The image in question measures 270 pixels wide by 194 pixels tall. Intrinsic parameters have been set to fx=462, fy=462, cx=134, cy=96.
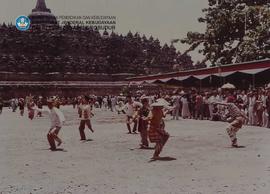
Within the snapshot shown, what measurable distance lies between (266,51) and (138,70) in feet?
162

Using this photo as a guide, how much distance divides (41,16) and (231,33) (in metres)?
54.5

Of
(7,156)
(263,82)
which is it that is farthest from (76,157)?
(263,82)

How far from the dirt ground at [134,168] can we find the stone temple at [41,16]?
7121 cm

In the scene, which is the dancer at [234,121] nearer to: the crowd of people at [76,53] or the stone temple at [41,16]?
the crowd of people at [76,53]

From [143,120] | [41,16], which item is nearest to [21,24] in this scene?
[143,120]

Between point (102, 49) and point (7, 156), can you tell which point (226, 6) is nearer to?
point (7, 156)

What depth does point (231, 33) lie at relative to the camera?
3391 cm

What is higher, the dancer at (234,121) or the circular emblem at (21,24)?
the circular emblem at (21,24)

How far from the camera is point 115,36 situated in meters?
82.6

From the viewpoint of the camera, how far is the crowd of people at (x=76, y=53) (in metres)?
71.8

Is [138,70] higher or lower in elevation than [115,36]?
lower

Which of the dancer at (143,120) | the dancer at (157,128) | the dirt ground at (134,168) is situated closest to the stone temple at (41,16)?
the dirt ground at (134,168)

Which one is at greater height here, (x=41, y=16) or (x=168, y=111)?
(x=41, y=16)

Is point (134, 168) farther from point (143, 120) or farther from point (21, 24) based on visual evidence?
point (21, 24)
